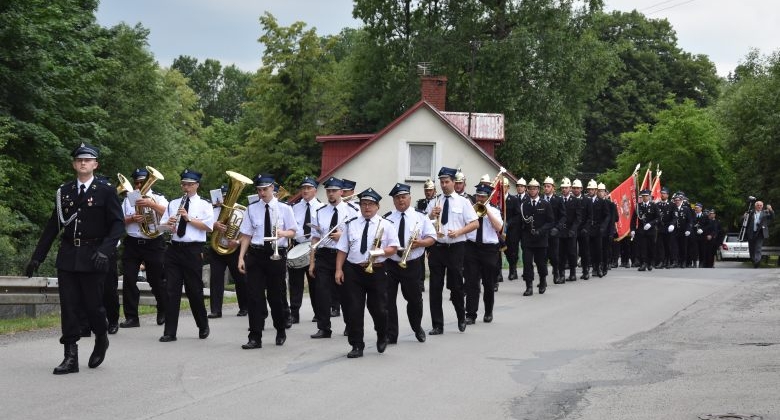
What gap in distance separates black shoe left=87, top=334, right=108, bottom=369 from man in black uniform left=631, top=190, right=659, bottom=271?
19699mm

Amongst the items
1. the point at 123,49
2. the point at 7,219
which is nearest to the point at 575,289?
the point at 7,219

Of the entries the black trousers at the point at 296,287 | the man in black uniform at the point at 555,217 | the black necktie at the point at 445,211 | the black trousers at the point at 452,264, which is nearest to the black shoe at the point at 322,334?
the black trousers at the point at 452,264

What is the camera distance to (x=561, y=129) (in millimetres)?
51750

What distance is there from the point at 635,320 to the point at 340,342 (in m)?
4.99

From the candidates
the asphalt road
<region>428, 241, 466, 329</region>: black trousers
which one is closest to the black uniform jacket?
the asphalt road

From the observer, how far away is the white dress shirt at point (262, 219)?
13.4 metres

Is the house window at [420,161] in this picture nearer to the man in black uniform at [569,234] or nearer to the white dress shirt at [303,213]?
the man in black uniform at [569,234]

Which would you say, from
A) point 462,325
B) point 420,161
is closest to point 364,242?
point 462,325

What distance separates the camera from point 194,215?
1374cm

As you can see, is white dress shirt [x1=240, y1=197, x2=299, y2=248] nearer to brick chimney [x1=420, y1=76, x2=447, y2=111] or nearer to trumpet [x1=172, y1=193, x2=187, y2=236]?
trumpet [x1=172, y1=193, x2=187, y2=236]

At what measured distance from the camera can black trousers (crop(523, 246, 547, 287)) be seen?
2105 cm

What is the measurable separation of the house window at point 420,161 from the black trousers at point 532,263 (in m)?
24.4

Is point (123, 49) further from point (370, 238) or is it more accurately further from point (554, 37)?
point (370, 238)

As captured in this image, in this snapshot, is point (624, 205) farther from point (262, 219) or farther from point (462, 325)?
point (262, 219)
